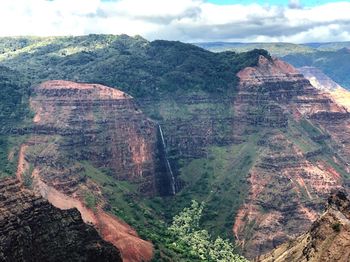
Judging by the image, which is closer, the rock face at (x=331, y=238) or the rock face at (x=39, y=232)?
the rock face at (x=331, y=238)

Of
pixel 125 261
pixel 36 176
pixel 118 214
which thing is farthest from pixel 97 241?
pixel 36 176

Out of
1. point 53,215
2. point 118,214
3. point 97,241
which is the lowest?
point 118,214

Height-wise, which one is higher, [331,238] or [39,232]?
[331,238]

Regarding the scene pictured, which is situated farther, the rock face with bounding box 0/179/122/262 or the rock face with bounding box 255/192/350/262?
the rock face with bounding box 0/179/122/262

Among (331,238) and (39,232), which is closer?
(331,238)

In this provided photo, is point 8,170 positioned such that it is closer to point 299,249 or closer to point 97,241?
point 97,241
